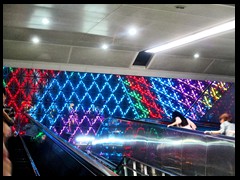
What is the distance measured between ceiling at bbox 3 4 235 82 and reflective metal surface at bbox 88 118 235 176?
7.35 ft

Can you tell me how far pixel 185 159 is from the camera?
518cm

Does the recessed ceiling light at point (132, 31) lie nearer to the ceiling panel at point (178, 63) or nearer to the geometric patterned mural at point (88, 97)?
the ceiling panel at point (178, 63)

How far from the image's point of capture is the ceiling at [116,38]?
6051 millimetres

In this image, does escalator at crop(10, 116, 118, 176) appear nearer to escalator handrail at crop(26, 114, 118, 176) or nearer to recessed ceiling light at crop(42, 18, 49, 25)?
escalator handrail at crop(26, 114, 118, 176)

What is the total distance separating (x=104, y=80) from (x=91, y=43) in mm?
11684

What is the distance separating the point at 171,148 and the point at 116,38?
4138mm

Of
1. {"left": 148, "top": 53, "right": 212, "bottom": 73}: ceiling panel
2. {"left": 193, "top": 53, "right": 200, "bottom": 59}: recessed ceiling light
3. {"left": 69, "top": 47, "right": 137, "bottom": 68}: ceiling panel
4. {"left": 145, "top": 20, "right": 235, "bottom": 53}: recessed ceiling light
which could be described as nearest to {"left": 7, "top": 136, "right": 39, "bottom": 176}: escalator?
{"left": 69, "top": 47, "right": 137, "bottom": 68}: ceiling panel

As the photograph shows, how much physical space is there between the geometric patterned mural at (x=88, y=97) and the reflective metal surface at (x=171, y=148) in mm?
8222

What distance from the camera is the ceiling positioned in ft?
19.9

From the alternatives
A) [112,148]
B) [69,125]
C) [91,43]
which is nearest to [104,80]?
[69,125]

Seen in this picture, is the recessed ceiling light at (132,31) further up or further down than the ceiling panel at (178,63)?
further down

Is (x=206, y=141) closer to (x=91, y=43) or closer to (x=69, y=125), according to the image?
(x=91, y=43)

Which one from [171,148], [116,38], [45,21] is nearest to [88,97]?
[116,38]

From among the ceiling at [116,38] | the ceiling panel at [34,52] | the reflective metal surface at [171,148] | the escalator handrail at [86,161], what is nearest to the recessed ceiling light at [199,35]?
the ceiling at [116,38]
